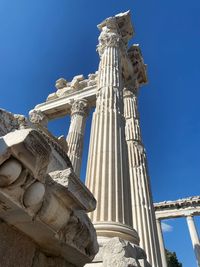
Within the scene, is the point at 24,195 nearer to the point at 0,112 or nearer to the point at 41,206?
the point at 41,206

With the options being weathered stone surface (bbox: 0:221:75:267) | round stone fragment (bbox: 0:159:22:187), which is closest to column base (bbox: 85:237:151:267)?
weathered stone surface (bbox: 0:221:75:267)

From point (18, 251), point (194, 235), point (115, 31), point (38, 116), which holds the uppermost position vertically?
point (38, 116)

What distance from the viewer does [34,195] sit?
2160 millimetres

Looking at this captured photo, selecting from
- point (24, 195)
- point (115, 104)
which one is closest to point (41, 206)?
point (24, 195)

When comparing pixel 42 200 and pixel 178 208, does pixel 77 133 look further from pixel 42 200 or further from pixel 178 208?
pixel 178 208

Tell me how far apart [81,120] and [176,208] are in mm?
25060

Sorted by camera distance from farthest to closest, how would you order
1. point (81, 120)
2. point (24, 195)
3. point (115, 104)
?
point (81, 120) → point (115, 104) → point (24, 195)

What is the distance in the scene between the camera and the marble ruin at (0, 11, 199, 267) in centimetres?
211

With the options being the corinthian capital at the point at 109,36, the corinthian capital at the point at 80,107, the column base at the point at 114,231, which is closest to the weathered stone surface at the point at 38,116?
the corinthian capital at the point at 80,107

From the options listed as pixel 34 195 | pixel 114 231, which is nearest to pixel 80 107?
pixel 114 231

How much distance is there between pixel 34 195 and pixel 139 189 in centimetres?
1077

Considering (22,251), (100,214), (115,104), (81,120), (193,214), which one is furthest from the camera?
(193,214)

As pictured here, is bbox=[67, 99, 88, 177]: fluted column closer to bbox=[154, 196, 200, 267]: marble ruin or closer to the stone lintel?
bbox=[154, 196, 200, 267]: marble ruin

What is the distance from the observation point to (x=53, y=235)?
243 cm
